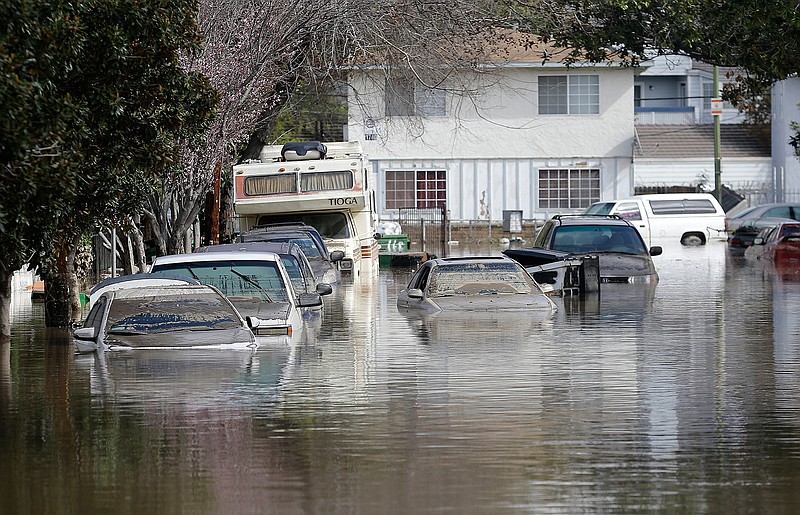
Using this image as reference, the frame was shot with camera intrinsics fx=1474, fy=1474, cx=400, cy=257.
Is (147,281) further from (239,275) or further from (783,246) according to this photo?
(783,246)

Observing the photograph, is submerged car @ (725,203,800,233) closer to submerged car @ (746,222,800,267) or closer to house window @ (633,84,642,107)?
submerged car @ (746,222,800,267)

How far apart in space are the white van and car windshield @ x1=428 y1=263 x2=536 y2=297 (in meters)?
27.5

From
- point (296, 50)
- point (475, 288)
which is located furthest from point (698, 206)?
point (475, 288)

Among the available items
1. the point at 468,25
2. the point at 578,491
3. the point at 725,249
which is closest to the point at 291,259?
the point at 468,25

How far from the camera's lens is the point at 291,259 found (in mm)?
24016

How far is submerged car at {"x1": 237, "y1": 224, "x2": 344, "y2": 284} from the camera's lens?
28.6 metres

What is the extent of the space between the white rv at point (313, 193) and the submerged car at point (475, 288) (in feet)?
29.3

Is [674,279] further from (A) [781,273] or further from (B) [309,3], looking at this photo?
(B) [309,3]

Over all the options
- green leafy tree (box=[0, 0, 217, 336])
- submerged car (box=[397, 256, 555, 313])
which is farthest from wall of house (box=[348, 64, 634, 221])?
green leafy tree (box=[0, 0, 217, 336])

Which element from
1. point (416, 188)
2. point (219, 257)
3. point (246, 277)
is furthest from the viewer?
point (416, 188)

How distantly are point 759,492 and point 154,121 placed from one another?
333 inches

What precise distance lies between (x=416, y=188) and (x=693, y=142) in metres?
13.1

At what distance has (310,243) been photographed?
2973 cm

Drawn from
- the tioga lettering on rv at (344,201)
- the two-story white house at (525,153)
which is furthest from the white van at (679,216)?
the tioga lettering on rv at (344,201)
